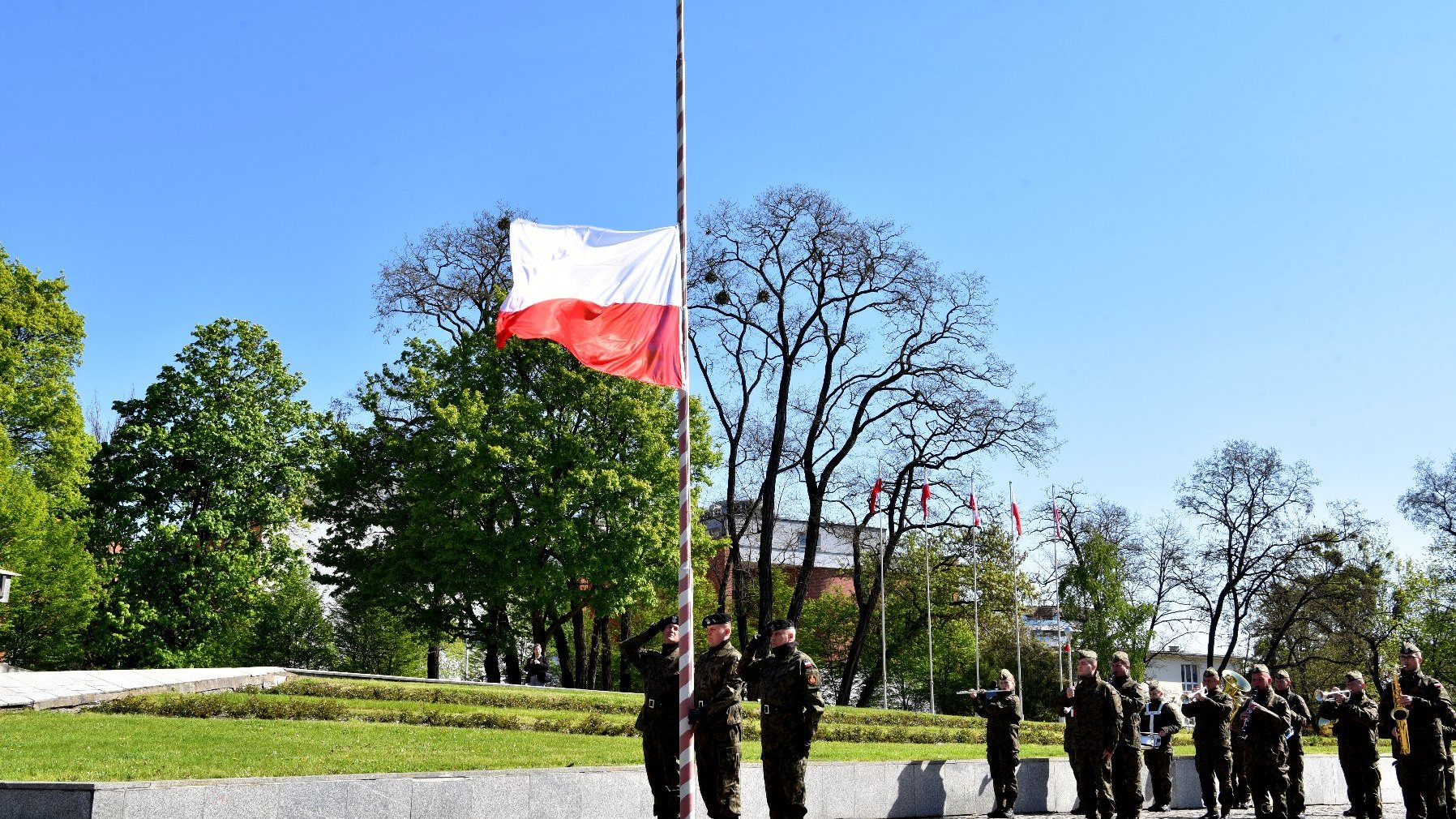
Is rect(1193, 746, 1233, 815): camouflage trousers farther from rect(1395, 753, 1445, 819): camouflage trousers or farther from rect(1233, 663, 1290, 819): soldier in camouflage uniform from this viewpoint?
rect(1395, 753, 1445, 819): camouflage trousers

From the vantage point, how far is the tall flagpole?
34.3 feet

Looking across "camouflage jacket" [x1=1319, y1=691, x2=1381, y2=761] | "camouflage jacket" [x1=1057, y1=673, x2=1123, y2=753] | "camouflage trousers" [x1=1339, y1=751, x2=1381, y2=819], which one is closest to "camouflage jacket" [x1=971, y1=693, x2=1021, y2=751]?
"camouflage jacket" [x1=1057, y1=673, x2=1123, y2=753]

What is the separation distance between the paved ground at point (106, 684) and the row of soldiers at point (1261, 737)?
1596cm

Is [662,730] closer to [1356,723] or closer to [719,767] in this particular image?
[719,767]

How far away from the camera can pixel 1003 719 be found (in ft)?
56.1

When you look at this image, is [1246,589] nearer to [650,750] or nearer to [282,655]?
[282,655]

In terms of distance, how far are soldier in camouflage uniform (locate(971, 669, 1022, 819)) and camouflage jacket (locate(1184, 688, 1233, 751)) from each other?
A: 11.3 ft

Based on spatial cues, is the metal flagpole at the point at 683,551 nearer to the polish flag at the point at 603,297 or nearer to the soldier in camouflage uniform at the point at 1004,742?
the polish flag at the point at 603,297

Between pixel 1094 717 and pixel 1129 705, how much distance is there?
0.93 meters

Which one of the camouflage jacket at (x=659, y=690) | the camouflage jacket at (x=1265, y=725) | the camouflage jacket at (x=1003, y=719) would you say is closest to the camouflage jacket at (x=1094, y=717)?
the camouflage jacket at (x=1003, y=719)

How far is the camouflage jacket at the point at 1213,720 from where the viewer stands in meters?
18.7

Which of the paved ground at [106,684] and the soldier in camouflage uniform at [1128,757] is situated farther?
the paved ground at [106,684]

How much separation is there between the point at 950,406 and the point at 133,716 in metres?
29.1

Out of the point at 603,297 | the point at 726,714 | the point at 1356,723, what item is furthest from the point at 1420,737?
the point at 603,297
